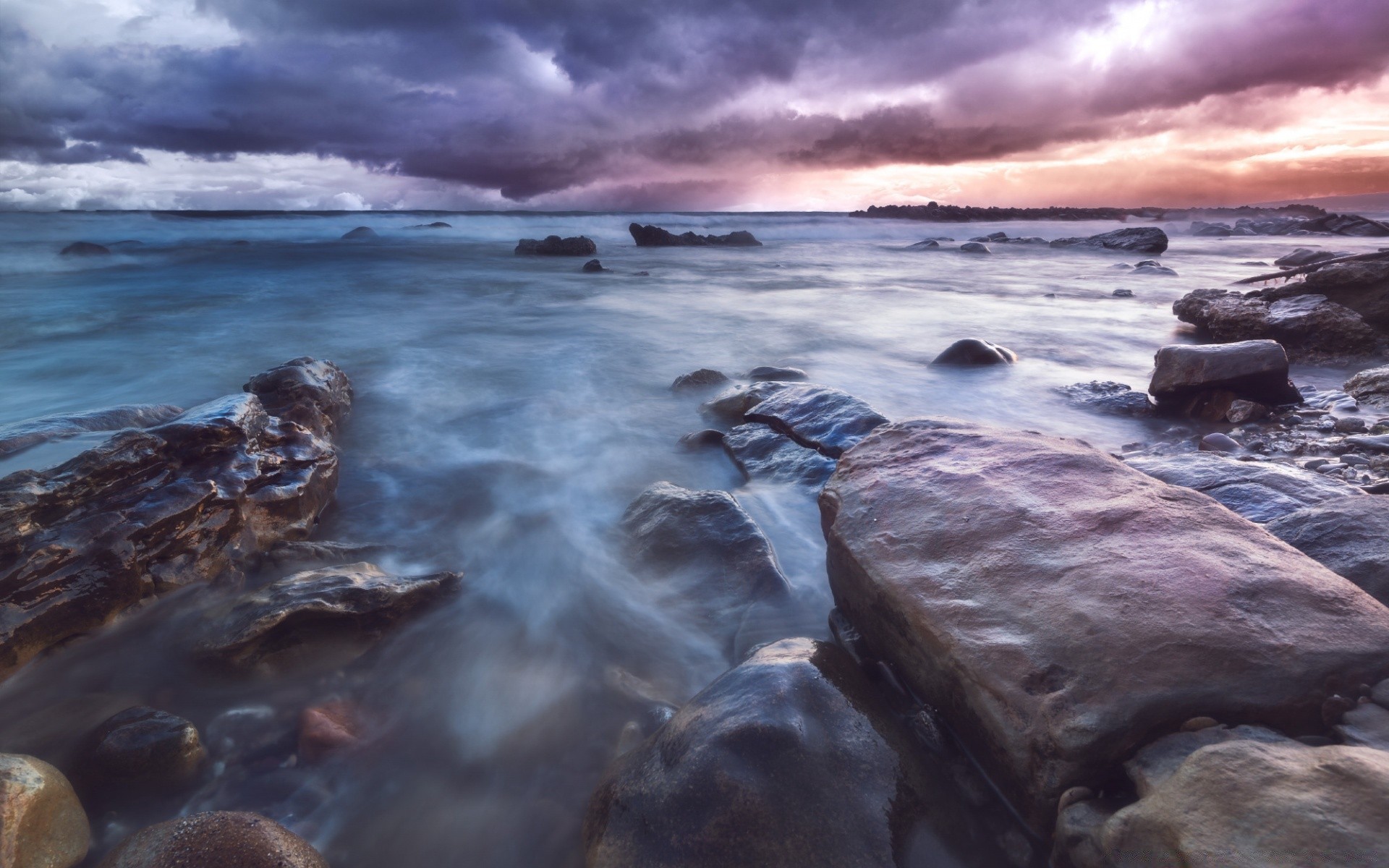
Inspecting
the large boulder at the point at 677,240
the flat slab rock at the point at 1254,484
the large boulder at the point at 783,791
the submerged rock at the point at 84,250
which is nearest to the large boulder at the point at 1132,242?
the large boulder at the point at 677,240

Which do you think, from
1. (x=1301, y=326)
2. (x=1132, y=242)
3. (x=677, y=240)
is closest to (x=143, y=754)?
(x=1301, y=326)

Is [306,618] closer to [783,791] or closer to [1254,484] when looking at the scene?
[783,791]

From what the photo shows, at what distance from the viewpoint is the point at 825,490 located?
2854 millimetres

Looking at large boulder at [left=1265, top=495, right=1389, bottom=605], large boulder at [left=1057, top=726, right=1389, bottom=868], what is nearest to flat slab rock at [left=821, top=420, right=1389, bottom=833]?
large boulder at [left=1057, top=726, right=1389, bottom=868]

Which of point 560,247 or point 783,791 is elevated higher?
point 560,247

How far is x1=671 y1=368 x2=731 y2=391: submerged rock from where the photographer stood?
6383mm

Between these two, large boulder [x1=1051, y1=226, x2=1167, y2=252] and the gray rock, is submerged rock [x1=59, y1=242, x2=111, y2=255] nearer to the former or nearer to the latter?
the gray rock

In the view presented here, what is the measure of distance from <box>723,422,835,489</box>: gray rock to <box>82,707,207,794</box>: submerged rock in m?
3.03

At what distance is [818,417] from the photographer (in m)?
4.54

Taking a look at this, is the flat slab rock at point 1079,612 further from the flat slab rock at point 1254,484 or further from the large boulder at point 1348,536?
the flat slab rock at point 1254,484

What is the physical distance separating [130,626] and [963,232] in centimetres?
5287

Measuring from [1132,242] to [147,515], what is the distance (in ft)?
106

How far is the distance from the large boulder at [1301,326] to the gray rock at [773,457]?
5913mm

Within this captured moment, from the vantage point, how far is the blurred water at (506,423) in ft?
7.39
